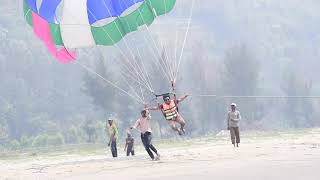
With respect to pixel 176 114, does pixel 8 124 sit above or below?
above

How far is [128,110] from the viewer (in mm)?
67000

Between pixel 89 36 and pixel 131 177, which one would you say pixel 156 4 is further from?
pixel 131 177

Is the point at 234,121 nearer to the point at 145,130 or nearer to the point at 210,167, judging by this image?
the point at 145,130

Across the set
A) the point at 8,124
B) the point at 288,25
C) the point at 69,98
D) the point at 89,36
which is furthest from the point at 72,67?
the point at 89,36

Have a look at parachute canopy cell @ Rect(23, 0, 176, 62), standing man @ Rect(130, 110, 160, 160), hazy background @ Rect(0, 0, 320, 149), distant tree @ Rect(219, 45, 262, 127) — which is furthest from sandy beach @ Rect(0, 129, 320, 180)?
distant tree @ Rect(219, 45, 262, 127)

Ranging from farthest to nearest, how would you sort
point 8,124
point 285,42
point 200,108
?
1. point 285,42
2. point 8,124
3. point 200,108

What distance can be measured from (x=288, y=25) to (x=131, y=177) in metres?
142

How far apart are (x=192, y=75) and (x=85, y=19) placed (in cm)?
8173

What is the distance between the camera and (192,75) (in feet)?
→ 323

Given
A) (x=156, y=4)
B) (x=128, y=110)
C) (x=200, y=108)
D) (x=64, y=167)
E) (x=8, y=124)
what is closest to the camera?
(x=64, y=167)

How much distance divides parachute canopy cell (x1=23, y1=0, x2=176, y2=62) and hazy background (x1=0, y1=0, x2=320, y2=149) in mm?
16899

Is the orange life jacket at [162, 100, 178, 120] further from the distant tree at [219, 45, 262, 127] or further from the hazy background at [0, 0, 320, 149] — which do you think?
the distant tree at [219, 45, 262, 127]

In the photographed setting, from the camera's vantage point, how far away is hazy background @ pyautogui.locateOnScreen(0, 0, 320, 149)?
70938 mm

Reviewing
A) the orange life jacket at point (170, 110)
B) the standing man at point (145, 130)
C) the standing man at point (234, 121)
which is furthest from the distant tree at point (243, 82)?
the orange life jacket at point (170, 110)
